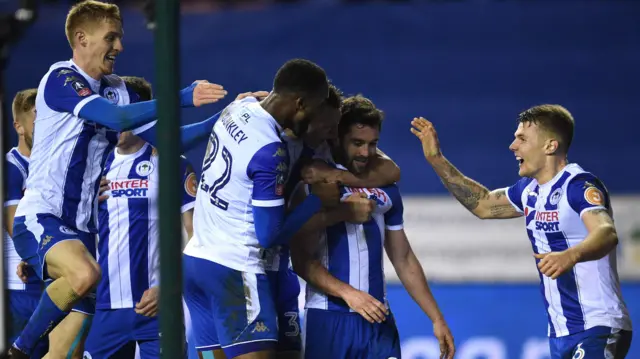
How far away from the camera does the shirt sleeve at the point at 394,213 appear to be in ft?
17.2

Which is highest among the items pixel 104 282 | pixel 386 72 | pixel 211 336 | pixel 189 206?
pixel 386 72

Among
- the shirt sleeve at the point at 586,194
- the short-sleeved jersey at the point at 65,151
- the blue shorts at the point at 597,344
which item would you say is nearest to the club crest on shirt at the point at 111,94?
the short-sleeved jersey at the point at 65,151

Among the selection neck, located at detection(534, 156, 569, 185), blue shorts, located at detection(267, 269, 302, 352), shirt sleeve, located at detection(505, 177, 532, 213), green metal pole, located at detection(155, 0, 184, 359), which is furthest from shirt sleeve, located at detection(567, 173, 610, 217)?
green metal pole, located at detection(155, 0, 184, 359)

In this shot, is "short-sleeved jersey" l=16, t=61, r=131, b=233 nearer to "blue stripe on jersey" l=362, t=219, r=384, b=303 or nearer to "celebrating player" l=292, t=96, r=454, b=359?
"celebrating player" l=292, t=96, r=454, b=359

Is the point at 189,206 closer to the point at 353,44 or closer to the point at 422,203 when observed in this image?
the point at 422,203

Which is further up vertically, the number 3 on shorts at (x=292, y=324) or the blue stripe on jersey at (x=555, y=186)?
the blue stripe on jersey at (x=555, y=186)

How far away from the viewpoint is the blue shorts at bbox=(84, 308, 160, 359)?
5.91 metres

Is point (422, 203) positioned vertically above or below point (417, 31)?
below

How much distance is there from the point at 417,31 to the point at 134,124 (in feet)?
24.0

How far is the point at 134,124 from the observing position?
15.8ft

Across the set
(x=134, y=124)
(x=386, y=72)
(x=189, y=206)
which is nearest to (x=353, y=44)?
(x=386, y=72)

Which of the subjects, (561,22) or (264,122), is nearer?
(264,122)

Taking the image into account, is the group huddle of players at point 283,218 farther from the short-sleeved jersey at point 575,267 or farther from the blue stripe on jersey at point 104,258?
the blue stripe on jersey at point 104,258

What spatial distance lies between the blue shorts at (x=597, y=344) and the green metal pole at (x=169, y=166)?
9.41ft
